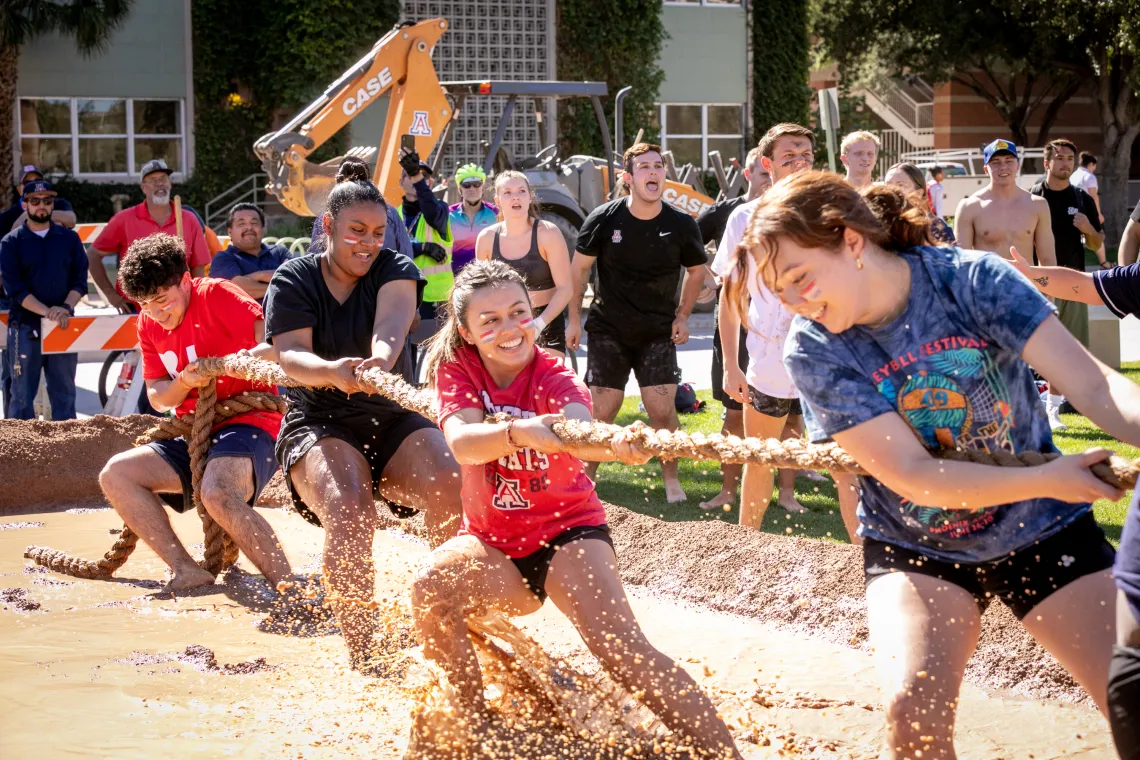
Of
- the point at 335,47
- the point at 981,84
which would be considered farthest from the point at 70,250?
the point at 981,84

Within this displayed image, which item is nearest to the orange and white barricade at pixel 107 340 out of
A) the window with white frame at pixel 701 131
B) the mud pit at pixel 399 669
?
the mud pit at pixel 399 669

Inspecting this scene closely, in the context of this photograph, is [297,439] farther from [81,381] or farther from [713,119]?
[713,119]

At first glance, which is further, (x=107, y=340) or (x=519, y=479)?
(x=107, y=340)

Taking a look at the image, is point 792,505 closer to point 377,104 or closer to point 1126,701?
point 1126,701

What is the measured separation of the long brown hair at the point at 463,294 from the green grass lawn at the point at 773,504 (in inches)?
99.8

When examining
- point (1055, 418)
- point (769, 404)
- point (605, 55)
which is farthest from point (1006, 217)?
point (605, 55)

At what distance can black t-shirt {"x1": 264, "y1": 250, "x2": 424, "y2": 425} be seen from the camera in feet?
15.8

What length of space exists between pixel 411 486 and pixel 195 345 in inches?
61.7

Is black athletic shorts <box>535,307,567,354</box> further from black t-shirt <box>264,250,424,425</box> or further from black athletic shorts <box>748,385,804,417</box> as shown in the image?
black t-shirt <box>264,250,424,425</box>

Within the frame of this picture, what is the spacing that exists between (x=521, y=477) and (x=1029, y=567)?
4.94ft

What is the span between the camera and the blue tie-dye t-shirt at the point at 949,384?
2672 millimetres

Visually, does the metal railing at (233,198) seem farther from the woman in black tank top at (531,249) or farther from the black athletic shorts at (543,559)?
the black athletic shorts at (543,559)

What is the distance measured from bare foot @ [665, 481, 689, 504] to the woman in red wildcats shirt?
3.60 m

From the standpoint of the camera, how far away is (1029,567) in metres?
2.69
